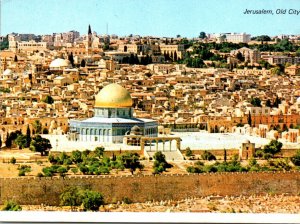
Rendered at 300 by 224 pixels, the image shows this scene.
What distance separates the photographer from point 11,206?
8648 millimetres

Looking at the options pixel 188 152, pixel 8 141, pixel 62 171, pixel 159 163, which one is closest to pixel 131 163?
pixel 159 163

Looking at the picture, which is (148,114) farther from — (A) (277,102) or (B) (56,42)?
(B) (56,42)

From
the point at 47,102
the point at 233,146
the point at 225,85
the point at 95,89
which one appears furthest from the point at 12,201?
the point at 225,85

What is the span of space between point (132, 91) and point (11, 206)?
7051 mm

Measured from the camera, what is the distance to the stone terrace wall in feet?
29.9

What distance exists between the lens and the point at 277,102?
15367 mm

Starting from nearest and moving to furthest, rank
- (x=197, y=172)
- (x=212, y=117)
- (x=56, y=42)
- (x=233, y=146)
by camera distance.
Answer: (x=197, y=172)
(x=233, y=146)
(x=212, y=117)
(x=56, y=42)

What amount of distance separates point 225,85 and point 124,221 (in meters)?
10.9

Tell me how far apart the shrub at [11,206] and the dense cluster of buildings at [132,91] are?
2794mm

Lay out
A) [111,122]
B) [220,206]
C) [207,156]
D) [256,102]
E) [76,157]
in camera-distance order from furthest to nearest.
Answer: [256,102], [111,122], [207,156], [76,157], [220,206]

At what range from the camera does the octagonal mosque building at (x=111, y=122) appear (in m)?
11.6

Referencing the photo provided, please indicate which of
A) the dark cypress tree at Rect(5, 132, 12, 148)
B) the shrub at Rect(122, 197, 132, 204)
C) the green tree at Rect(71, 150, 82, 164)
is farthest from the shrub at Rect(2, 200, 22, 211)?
the dark cypress tree at Rect(5, 132, 12, 148)

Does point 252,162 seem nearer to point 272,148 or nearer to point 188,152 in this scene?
point 272,148

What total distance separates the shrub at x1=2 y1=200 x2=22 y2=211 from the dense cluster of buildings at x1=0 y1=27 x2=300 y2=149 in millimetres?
2794
